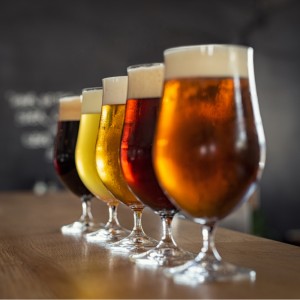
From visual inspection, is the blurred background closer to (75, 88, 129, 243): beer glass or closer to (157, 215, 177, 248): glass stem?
(75, 88, 129, 243): beer glass

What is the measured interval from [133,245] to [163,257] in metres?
0.14

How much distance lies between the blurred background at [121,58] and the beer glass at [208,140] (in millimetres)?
4687

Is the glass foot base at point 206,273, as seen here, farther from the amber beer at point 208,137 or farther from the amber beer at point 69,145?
the amber beer at point 69,145

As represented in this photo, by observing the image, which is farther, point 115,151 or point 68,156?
point 68,156

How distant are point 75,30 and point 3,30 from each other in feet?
2.03

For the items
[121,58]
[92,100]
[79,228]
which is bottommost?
[79,228]

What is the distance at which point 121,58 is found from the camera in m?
6.14

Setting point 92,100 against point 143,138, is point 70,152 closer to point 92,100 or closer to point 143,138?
point 92,100

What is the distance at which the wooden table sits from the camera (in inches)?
28.2

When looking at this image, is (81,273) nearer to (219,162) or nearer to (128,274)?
(128,274)

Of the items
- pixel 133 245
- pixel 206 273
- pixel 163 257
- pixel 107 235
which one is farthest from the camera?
pixel 107 235

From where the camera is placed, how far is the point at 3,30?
5.70m

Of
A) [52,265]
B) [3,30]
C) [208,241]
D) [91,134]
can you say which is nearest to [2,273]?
[52,265]

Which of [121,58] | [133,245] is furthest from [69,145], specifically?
[121,58]
